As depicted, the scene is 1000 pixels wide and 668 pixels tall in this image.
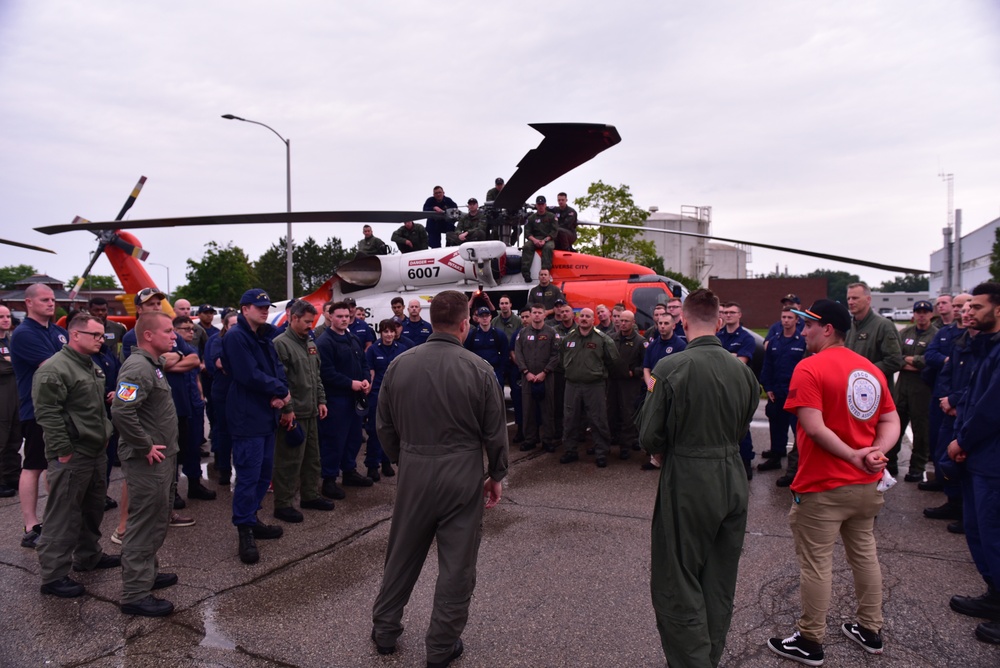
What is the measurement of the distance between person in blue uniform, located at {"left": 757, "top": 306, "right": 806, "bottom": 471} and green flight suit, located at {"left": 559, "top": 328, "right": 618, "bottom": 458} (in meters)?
1.71

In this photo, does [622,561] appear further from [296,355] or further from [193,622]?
[296,355]

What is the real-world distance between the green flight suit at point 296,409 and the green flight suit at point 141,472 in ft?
4.29

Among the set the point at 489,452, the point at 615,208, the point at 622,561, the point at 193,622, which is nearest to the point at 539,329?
the point at 622,561

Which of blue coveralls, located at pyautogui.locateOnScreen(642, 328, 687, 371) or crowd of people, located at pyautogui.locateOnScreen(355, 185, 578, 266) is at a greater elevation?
crowd of people, located at pyautogui.locateOnScreen(355, 185, 578, 266)

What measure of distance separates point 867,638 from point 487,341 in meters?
5.40

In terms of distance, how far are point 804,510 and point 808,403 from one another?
593 millimetres

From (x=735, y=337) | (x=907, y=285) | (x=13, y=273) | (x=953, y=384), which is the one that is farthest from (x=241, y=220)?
(x=907, y=285)

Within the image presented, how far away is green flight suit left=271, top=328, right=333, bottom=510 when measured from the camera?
5414 millimetres

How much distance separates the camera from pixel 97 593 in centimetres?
402

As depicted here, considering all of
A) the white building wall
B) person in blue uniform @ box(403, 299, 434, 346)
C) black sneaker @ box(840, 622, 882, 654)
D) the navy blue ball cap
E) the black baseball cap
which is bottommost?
black sneaker @ box(840, 622, 882, 654)

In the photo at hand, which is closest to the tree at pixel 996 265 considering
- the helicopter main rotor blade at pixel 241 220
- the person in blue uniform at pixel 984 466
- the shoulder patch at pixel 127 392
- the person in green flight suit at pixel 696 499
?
the helicopter main rotor blade at pixel 241 220

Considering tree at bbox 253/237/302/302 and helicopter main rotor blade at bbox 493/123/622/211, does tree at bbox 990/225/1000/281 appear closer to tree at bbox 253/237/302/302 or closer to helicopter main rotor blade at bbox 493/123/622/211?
helicopter main rotor blade at bbox 493/123/622/211

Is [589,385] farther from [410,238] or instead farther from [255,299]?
[410,238]

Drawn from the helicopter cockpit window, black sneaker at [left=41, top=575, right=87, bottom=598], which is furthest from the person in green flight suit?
the helicopter cockpit window
